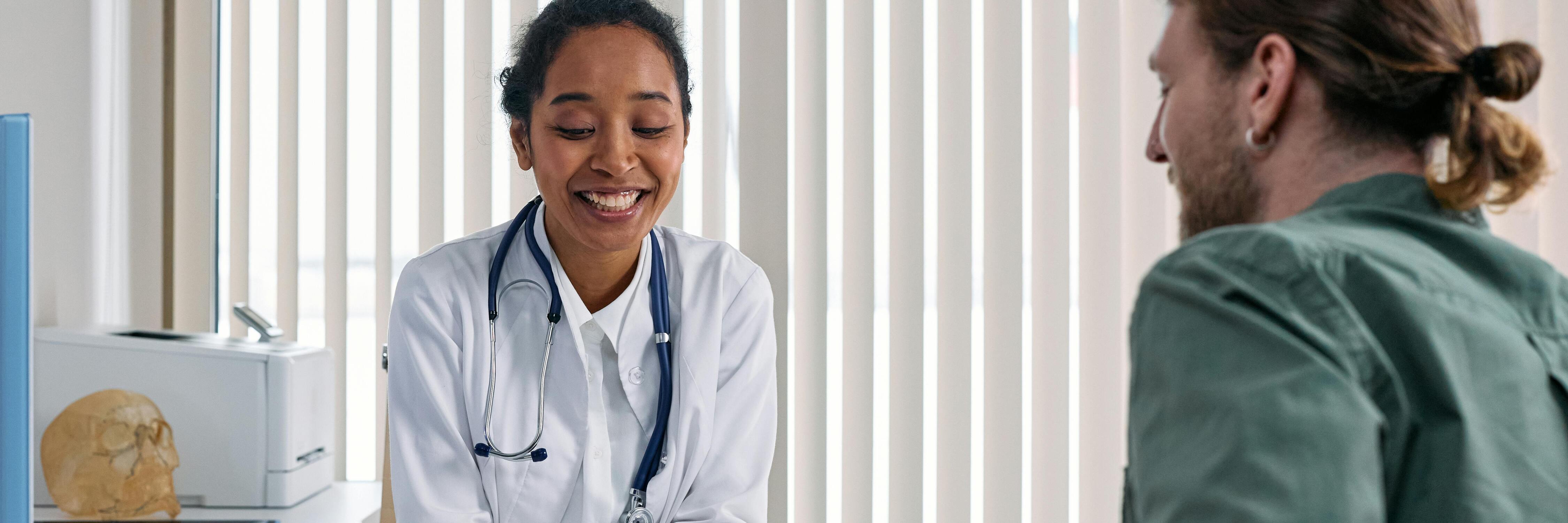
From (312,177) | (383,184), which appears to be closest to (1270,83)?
(383,184)

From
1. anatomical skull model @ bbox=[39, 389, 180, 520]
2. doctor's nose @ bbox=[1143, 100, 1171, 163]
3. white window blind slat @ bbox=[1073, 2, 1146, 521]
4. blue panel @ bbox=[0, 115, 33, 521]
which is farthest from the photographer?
white window blind slat @ bbox=[1073, 2, 1146, 521]

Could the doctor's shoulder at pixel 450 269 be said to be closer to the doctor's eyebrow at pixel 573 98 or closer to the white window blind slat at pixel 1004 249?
the doctor's eyebrow at pixel 573 98

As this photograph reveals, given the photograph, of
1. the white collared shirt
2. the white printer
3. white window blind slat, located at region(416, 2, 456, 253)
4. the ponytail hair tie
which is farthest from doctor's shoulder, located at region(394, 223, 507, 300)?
the ponytail hair tie

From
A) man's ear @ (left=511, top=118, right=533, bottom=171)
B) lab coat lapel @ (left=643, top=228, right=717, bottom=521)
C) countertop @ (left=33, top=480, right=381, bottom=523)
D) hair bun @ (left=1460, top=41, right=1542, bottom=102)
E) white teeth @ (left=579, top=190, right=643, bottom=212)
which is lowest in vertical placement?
countertop @ (left=33, top=480, right=381, bottom=523)

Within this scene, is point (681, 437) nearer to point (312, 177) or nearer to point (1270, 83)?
point (1270, 83)

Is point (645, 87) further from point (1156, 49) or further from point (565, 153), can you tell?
point (1156, 49)

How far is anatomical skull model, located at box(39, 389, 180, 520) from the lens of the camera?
1526 mm

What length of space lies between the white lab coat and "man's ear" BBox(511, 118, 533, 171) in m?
0.13

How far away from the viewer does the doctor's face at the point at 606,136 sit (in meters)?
1.30

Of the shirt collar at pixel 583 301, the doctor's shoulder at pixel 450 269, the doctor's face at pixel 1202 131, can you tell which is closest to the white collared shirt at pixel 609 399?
the shirt collar at pixel 583 301

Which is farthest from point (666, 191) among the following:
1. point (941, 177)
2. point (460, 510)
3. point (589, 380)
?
point (941, 177)

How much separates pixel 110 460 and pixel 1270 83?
1.76 meters

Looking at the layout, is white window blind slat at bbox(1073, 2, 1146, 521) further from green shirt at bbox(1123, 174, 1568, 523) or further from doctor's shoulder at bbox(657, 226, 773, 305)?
green shirt at bbox(1123, 174, 1568, 523)

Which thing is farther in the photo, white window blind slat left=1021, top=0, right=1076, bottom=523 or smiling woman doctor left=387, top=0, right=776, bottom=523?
white window blind slat left=1021, top=0, right=1076, bottom=523
